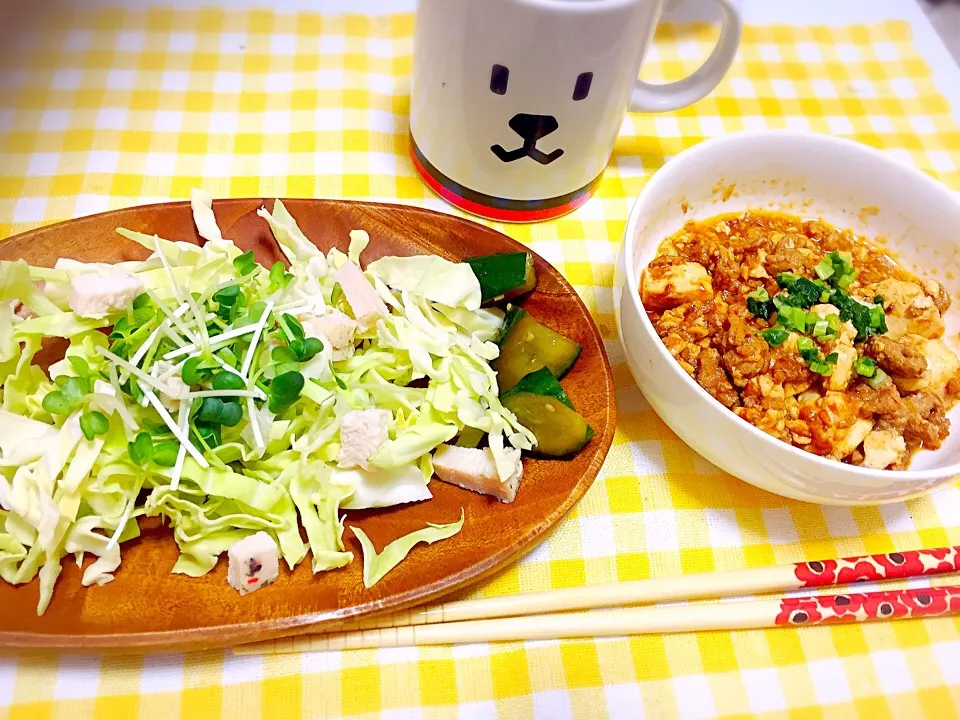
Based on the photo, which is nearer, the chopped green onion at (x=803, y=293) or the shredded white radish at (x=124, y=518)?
the shredded white radish at (x=124, y=518)

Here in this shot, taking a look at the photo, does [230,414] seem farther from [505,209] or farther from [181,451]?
[505,209]

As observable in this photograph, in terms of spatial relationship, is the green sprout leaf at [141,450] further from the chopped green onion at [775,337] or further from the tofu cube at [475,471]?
the chopped green onion at [775,337]

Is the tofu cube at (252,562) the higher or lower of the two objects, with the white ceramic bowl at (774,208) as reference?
lower

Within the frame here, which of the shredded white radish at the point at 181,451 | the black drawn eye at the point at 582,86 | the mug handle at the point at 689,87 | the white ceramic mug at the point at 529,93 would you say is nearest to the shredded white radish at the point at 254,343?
the shredded white radish at the point at 181,451

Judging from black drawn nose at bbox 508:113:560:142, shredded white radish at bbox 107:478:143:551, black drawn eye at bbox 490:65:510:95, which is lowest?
shredded white radish at bbox 107:478:143:551

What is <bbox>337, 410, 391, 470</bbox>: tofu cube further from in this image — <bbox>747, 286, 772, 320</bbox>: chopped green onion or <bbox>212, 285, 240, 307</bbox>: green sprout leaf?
<bbox>747, 286, 772, 320</bbox>: chopped green onion

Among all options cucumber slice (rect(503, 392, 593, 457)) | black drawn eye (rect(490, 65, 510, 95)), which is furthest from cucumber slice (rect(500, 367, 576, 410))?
black drawn eye (rect(490, 65, 510, 95))

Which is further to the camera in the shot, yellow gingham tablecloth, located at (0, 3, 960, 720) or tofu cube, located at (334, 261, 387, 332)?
tofu cube, located at (334, 261, 387, 332)
